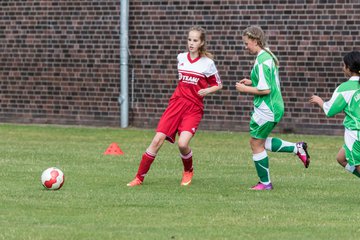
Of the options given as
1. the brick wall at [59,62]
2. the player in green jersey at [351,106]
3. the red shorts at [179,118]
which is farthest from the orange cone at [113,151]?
the player in green jersey at [351,106]

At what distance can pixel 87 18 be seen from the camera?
23859 mm

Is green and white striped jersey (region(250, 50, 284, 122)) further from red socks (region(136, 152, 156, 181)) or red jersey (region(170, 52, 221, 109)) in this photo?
red socks (region(136, 152, 156, 181))

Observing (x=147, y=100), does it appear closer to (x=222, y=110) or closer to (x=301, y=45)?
(x=222, y=110)

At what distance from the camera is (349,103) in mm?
11180

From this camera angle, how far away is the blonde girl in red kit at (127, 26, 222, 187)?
1305 centimetres

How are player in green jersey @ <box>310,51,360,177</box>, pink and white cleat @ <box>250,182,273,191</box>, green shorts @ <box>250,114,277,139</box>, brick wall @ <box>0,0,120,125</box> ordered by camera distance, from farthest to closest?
brick wall @ <box>0,0,120,125</box> → pink and white cleat @ <box>250,182,273,191</box> → green shorts @ <box>250,114,277,139</box> → player in green jersey @ <box>310,51,360,177</box>

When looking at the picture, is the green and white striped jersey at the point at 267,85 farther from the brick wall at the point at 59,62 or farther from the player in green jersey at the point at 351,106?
the brick wall at the point at 59,62

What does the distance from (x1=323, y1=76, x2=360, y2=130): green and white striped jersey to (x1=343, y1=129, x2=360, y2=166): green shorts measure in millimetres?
68

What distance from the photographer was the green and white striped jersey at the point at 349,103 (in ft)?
36.6

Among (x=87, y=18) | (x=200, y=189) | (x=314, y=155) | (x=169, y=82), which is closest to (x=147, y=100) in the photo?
(x=169, y=82)

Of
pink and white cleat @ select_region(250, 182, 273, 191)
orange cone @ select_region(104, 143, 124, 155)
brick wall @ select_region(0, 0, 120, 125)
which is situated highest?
pink and white cleat @ select_region(250, 182, 273, 191)

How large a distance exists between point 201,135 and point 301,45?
254 cm

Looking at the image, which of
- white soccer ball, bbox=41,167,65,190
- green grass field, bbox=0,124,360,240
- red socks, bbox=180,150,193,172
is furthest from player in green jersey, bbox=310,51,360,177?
white soccer ball, bbox=41,167,65,190

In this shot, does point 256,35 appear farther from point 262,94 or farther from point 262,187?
point 262,187
